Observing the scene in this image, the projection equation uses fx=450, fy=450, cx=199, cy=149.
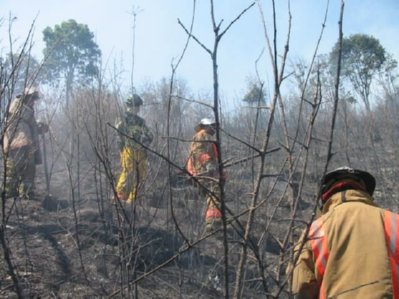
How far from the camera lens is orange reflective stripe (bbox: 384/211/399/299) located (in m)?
1.93

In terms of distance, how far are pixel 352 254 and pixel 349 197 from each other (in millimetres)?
333

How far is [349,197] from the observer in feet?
7.41

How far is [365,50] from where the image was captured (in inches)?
695

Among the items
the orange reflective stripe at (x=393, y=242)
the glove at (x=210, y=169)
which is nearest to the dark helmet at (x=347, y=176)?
the orange reflective stripe at (x=393, y=242)

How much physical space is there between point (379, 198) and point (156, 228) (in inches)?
182

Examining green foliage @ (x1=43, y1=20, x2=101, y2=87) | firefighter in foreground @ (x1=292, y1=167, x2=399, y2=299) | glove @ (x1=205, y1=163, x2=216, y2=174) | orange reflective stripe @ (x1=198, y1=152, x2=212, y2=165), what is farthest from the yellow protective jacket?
green foliage @ (x1=43, y1=20, x2=101, y2=87)

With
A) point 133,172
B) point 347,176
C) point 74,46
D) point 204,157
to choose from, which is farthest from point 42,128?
point 74,46

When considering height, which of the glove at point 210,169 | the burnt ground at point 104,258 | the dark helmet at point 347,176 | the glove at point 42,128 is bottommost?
the burnt ground at point 104,258

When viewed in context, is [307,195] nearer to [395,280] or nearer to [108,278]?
[108,278]

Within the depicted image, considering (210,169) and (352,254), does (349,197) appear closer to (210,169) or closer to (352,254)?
(352,254)

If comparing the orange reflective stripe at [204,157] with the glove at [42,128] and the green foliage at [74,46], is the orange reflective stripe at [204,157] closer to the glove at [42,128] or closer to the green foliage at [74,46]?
the glove at [42,128]

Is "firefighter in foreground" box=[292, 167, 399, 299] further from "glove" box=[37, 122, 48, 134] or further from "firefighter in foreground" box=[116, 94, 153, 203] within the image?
"glove" box=[37, 122, 48, 134]

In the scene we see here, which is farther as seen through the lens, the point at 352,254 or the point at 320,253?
the point at 320,253

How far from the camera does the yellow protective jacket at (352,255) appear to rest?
1.95m
